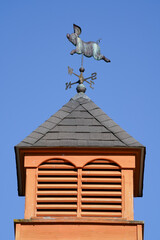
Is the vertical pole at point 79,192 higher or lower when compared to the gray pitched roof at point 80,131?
lower

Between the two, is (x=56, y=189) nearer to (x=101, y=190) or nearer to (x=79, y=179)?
(x=79, y=179)

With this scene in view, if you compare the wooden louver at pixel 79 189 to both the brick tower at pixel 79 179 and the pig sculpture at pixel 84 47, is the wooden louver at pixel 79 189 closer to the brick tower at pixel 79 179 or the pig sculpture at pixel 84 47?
the brick tower at pixel 79 179

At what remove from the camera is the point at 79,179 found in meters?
23.0

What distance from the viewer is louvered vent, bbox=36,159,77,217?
889 inches

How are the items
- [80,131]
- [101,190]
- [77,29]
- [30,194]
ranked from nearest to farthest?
[30,194], [101,190], [80,131], [77,29]

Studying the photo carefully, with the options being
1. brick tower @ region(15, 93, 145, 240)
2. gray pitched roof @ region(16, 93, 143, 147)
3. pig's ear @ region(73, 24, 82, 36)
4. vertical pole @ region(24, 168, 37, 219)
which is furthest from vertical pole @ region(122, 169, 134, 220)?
pig's ear @ region(73, 24, 82, 36)

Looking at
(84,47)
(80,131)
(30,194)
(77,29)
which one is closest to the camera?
(30,194)

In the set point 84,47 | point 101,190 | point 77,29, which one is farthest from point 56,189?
point 77,29

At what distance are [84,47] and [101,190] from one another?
14.6ft

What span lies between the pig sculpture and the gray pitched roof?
159 cm

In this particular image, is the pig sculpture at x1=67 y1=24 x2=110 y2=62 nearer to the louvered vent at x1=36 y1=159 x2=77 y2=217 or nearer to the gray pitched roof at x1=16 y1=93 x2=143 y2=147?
the gray pitched roof at x1=16 y1=93 x2=143 y2=147

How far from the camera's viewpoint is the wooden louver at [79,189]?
2258 cm

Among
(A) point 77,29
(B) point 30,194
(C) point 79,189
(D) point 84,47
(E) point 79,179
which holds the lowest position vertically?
(B) point 30,194

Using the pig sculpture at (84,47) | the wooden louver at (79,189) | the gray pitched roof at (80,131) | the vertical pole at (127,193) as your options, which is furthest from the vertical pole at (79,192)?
the pig sculpture at (84,47)
